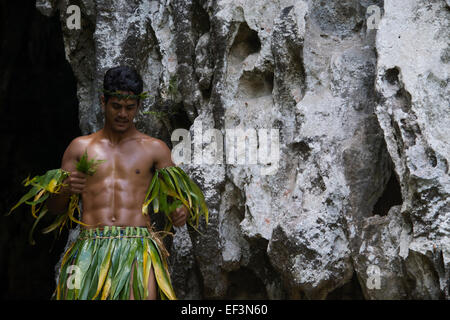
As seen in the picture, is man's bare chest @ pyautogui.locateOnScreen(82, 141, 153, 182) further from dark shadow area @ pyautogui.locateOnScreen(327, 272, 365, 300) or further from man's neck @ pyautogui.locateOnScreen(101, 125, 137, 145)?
dark shadow area @ pyautogui.locateOnScreen(327, 272, 365, 300)

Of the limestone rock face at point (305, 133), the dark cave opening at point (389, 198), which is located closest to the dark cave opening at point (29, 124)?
the limestone rock face at point (305, 133)

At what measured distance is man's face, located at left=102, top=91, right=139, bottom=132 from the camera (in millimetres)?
3594

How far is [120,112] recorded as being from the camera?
3607 mm

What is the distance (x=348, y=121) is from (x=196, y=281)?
4.91ft

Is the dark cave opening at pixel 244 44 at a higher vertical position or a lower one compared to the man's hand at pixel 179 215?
higher

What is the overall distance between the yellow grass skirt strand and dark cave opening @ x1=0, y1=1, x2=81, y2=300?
3798 mm

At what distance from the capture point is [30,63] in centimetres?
764

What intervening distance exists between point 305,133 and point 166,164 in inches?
33.4

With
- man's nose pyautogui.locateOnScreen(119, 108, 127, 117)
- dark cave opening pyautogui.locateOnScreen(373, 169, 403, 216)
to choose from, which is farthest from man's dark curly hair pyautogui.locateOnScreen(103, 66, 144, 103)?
dark cave opening pyautogui.locateOnScreen(373, 169, 403, 216)

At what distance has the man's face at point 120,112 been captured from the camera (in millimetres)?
3594

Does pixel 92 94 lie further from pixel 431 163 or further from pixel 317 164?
pixel 431 163

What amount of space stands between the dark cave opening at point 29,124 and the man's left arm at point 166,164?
12.4 ft

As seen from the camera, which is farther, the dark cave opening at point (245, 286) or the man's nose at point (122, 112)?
the dark cave opening at point (245, 286)

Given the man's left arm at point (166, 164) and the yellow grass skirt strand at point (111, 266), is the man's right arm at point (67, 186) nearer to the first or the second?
the yellow grass skirt strand at point (111, 266)
